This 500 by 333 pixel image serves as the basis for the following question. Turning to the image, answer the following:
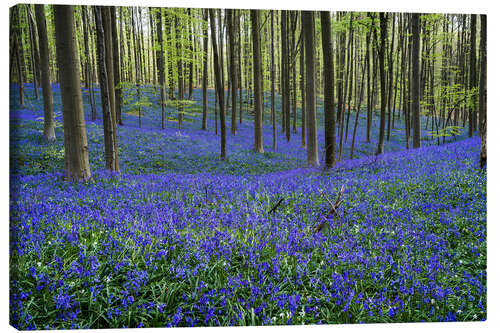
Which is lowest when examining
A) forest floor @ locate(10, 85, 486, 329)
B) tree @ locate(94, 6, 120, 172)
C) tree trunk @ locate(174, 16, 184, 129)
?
forest floor @ locate(10, 85, 486, 329)

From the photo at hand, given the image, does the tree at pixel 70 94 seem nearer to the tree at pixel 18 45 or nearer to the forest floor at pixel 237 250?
the forest floor at pixel 237 250

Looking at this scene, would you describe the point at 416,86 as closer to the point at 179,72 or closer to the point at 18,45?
the point at 18,45

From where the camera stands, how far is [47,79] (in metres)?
9.02

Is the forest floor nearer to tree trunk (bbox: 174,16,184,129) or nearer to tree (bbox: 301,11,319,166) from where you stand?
tree (bbox: 301,11,319,166)

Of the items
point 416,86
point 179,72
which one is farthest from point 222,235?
point 179,72

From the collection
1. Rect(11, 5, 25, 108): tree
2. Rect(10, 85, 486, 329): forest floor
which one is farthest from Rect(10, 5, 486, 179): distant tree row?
Rect(10, 85, 486, 329): forest floor

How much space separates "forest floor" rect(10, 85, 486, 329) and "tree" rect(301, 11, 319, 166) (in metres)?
4.37

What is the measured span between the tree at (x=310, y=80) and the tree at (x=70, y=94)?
650 centimetres

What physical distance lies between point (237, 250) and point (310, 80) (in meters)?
7.66

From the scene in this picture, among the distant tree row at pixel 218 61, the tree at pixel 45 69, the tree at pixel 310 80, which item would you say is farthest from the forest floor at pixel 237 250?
the tree at pixel 310 80

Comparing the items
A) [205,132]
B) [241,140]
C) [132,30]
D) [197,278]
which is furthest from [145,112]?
[197,278]

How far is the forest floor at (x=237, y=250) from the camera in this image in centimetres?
277

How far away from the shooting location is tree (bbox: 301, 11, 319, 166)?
9258 mm

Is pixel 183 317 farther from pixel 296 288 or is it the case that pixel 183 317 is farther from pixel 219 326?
pixel 296 288
